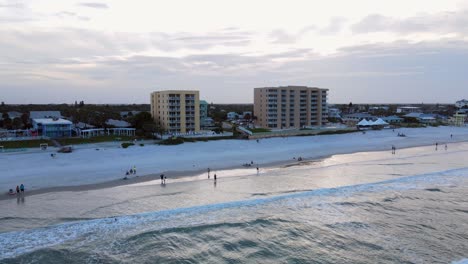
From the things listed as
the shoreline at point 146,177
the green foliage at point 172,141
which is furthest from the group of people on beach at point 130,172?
the green foliage at point 172,141

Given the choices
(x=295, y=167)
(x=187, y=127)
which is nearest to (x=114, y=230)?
(x=295, y=167)

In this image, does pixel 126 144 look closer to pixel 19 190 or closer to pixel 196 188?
pixel 19 190

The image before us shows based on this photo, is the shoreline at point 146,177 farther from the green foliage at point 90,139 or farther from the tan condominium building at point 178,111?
the tan condominium building at point 178,111

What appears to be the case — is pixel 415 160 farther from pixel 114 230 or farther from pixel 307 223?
pixel 114 230

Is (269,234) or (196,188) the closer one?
(269,234)

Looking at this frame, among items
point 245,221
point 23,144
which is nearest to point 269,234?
point 245,221

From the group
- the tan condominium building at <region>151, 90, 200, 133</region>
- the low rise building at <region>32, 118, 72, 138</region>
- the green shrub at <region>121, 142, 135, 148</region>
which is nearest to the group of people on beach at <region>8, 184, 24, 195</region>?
the green shrub at <region>121, 142, 135, 148</region>

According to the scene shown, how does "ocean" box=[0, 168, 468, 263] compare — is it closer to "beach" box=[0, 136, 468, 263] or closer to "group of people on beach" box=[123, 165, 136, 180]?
"beach" box=[0, 136, 468, 263]
